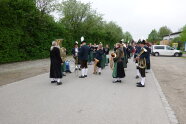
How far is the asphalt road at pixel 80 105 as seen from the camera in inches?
189

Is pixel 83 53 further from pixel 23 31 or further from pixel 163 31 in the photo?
pixel 163 31

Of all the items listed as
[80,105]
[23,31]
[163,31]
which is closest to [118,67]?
[80,105]

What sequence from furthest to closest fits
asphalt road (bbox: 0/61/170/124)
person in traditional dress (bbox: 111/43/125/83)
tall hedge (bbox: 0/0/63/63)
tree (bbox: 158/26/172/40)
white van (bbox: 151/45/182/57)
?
tree (bbox: 158/26/172/40) → white van (bbox: 151/45/182/57) → tall hedge (bbox: 0/0/63/63) → person in traditional dress (bbox: 111/43/125/83) → asphalt road (bbox: 0/61/170/124)

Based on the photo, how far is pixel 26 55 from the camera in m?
18.3

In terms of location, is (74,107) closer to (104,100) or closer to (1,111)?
(104,100)

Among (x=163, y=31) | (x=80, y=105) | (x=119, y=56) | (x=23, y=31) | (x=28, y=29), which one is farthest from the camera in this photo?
(x=163, y=31)

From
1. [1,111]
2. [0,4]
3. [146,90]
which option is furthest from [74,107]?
[0,4]

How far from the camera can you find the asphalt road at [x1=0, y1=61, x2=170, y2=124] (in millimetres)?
4809

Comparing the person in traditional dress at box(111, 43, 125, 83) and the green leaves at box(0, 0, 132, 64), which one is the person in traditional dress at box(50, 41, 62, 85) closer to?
the person in traditional dress at box(111, 43, 125, 83)

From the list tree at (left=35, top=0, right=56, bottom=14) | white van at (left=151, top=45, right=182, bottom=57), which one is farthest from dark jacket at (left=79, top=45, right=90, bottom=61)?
white van at (left=151, top=45, right=182, bottom=57)

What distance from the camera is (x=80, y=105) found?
5.93 metres

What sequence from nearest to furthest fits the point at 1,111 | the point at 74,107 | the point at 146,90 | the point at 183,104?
1. the point at 1,111
2. the point at 74,107
3. the point at 183,104
4. the point at 146,90

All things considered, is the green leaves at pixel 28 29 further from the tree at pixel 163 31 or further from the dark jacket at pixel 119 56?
the tree at pixel 163 31

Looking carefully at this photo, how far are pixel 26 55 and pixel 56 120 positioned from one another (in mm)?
14547
